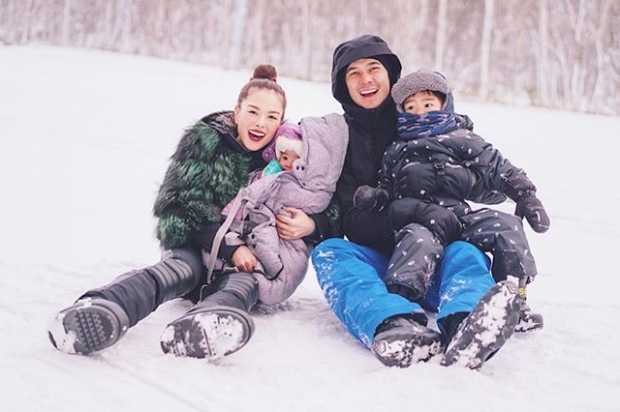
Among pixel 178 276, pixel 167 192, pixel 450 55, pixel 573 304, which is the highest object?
pixel 450 55

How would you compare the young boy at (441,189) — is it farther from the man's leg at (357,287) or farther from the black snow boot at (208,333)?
the black snow boot at (208,333)

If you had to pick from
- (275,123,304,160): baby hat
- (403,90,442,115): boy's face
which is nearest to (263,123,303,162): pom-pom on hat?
(275,123,304,160): baby hat

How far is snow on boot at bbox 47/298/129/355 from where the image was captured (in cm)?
165

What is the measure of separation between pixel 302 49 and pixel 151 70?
835 centimetres

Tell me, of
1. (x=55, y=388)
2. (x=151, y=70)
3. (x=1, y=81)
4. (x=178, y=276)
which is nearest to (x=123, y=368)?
(x=55, y=388)

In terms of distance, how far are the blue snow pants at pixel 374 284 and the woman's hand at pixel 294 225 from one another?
8 centimetres

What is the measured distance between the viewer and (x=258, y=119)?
241 centimetres

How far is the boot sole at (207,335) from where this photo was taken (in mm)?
1668

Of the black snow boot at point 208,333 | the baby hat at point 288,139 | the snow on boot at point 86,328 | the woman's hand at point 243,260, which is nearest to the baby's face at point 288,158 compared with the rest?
the baby hat at point 288,139

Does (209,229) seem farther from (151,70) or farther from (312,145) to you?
(151,70)

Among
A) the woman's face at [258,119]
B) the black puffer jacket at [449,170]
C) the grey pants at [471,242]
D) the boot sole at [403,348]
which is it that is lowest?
the boot sole at [403,348]

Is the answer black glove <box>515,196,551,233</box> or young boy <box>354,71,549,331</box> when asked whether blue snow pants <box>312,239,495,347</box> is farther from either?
black glove <box>515,196,551,233</box>

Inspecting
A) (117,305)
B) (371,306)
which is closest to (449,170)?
(371,306)

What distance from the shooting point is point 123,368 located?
1.66 metres
